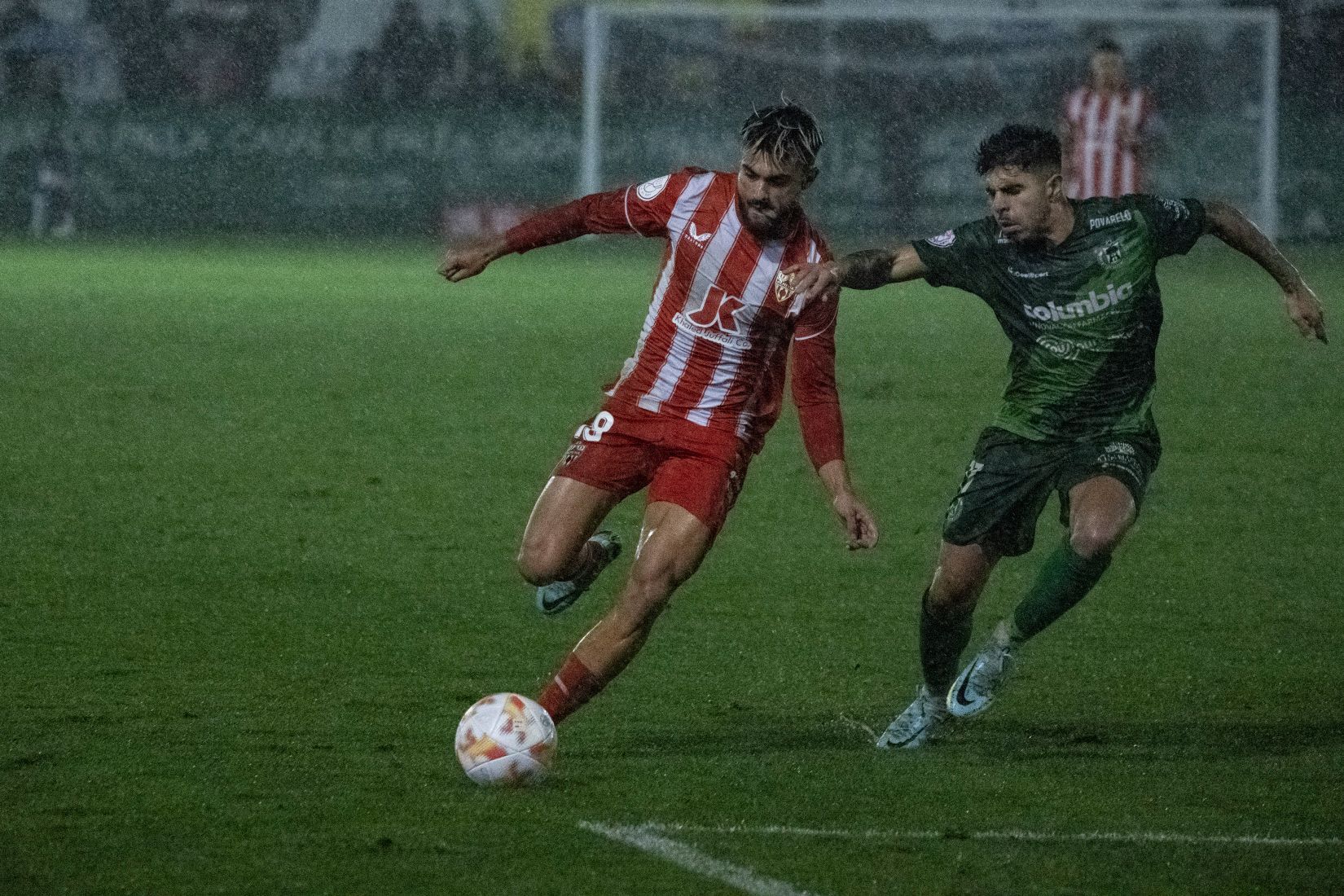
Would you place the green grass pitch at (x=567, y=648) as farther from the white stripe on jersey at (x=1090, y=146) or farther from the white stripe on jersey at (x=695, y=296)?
the white stripe on jersey at (x=1090, y=146)

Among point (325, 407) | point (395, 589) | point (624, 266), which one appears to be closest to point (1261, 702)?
point (395, 589)

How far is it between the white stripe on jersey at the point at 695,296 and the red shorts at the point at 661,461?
7 centimetres

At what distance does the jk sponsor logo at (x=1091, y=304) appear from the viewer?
611cm

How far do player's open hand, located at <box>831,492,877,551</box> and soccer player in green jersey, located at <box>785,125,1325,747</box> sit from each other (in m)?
0.47

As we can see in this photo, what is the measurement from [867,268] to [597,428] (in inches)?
36.3

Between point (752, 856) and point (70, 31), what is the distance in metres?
23.9

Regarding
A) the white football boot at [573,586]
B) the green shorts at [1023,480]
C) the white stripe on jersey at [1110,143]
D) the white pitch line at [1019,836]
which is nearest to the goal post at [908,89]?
the white stripe on jersey at [1110,143]

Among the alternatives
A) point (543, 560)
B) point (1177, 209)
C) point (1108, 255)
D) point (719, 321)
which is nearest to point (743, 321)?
point (719, 321)

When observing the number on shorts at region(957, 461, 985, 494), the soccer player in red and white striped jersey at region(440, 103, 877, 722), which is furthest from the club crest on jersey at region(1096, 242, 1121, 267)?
the soccer player in red and white striped jersey at region(440, 103, 877, 722)

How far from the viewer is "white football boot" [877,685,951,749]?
6012mm

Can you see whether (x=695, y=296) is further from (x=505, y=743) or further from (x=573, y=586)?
(x=505, y=743)

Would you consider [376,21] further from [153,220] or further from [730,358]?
[730,358]

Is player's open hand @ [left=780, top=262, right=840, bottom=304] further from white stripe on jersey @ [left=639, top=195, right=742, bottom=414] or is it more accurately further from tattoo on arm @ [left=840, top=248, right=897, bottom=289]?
white stripe on jersey @ [left=639, top=195, right=742, bottom=414]

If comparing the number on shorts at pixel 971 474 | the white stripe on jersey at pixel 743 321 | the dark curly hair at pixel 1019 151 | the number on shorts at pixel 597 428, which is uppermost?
the dark curly hair at pixel 1019 151
